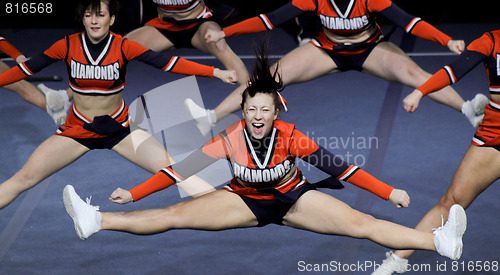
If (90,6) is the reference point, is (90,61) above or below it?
below

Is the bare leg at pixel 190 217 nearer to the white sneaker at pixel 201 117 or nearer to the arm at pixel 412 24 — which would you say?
the white sneaker at pixel 201 117

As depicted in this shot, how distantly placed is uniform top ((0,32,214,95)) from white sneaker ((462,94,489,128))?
1.81 m

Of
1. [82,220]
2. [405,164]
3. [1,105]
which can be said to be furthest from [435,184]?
[1,105]

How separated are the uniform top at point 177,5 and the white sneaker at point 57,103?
87cm

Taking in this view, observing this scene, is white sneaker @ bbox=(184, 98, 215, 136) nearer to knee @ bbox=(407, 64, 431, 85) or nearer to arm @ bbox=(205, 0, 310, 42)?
arm @ bbox=(205, 0, 310, 42)

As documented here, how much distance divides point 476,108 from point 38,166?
2448 mm

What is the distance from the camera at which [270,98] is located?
302 cm

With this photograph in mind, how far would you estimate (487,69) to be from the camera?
3.19 meters

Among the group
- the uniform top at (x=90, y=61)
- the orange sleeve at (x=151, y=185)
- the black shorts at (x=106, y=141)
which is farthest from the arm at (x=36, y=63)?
the orange sleeve at (x=151, y=185)

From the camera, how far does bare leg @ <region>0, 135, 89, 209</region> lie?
3479 mm

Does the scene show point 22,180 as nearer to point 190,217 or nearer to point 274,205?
point 190,217

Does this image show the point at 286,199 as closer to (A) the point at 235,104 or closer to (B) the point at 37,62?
(A) the point at 235,104

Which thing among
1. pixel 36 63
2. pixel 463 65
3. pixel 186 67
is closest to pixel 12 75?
pixel 36 63

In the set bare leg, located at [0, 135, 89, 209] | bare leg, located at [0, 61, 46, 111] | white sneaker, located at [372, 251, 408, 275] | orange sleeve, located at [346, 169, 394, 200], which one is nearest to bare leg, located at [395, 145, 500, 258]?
white sneaker, located at [372, 251, 408, 275]
